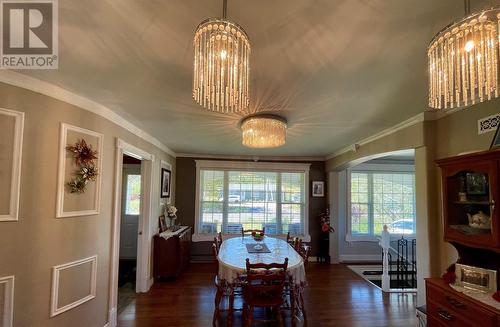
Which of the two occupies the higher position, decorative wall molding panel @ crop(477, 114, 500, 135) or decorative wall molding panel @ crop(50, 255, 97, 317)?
decorative wall molding panel @ crop(477, 114, 500, 135)

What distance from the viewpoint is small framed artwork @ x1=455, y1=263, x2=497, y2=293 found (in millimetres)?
1985

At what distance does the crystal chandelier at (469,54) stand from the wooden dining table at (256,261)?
2.38 metres

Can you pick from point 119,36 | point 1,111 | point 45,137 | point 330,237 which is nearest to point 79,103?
point 45,137

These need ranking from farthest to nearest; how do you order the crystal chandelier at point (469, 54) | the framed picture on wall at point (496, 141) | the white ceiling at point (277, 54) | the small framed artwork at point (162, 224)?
the small framed artwork at point (162, 224) → the framed picture on wall at point (496, 141) → the white ceiling at point (277, 54) → the crystal chandelier at point (469, 54)

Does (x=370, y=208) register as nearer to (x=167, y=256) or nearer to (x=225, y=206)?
(x=225, y=206)

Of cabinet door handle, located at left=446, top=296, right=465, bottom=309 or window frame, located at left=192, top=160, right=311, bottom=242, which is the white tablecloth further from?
window frame, located at left=192, top=160, right=311, bottom=242

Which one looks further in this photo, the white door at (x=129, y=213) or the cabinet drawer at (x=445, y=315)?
the white door at (x=129, y=213)

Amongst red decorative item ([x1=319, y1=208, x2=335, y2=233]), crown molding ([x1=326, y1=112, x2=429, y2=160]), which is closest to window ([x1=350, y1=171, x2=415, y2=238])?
red decorative item ([x1=319, y1=208, x2=335, y2=233])

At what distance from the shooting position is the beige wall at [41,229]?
2.04m

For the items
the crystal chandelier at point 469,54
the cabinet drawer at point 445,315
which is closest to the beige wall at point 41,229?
the crystal chandelier at point 469,54

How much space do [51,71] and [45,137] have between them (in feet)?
1.87

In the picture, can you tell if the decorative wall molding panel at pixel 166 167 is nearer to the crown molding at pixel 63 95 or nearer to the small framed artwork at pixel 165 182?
the small framed artwork at pixel 165 182

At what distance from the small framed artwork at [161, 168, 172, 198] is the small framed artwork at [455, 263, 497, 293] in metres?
4.42

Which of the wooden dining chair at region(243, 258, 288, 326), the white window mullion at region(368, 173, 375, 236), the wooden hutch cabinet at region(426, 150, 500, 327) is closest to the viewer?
the wooden hutch cabinet at region(426, 150, 500, 327)
